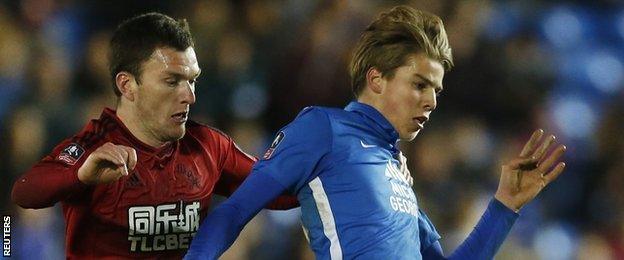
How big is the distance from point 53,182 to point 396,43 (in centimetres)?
105

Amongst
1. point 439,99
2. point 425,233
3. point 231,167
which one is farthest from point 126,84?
point 439,99

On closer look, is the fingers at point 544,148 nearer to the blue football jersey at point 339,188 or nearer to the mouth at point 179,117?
the blue football jersey at point 339,188

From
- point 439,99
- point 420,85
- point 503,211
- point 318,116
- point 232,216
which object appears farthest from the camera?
point 439,99

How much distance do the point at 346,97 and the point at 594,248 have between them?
202cm

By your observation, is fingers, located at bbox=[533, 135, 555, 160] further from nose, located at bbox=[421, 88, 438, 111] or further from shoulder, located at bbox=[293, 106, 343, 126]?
shoulder, located at bbox=[293, 106, 343, 126]

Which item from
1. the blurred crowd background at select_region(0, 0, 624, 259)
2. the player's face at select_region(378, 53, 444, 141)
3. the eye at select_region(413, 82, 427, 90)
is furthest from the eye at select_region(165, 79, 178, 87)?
the blurred crowd background at select_region(0, 0, 624, 259)

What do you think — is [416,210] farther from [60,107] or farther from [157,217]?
[60,107]

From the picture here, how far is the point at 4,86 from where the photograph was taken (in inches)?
209

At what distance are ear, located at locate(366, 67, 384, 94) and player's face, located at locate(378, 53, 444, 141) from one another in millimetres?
12

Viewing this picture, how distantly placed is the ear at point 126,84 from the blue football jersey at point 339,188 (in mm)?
527

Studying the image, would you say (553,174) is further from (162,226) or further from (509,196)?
(162,226)

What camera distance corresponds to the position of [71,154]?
285 cm

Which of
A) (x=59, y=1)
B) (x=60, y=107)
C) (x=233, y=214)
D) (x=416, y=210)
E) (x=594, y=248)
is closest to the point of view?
(x=233, y=214)

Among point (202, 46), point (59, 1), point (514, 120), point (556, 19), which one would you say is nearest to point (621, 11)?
point (556, 19)
